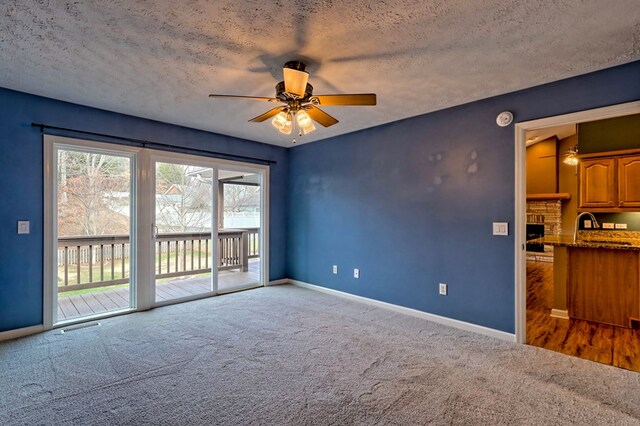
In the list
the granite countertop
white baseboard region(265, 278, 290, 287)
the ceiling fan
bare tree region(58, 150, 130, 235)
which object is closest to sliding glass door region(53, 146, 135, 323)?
bare tree region(58, 150, 130, 235)

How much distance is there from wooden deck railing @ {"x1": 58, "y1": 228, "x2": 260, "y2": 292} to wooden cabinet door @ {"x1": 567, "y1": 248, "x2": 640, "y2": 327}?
4.92 metres

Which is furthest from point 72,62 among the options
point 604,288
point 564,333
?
point 604,288

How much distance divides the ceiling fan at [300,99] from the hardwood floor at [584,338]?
2.91 metres

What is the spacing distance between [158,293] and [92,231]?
3.86 feet

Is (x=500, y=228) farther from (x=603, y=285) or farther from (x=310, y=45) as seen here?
(x=310, y=45)

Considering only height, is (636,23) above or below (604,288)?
above

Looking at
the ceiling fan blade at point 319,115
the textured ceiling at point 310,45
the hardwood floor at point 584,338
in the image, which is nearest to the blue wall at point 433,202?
the textured ceiling at point 310,45

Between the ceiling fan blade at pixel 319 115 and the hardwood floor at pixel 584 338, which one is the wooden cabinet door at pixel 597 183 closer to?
the hardwood floor at pixel 584 338

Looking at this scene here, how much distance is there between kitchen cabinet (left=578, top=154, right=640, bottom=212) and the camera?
404cm

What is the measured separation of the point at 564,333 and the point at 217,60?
14.2 feet

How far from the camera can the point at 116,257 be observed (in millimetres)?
4230

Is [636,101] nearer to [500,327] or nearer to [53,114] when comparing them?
[500,327]

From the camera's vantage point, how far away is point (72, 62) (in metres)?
2.50

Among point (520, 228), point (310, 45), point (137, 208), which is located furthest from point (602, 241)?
point (137, 208)
